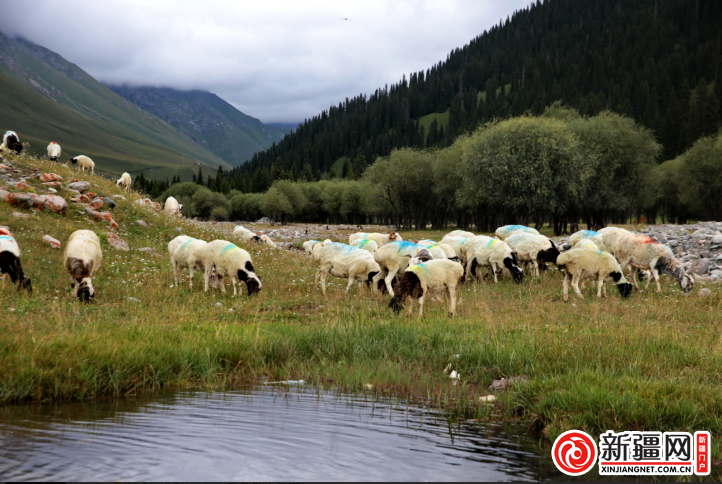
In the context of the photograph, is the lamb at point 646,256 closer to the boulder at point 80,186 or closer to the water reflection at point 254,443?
the water reflection at point 254,443

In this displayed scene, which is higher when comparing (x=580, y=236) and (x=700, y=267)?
(x=580, y=236)

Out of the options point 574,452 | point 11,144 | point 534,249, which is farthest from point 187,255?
point 11,144

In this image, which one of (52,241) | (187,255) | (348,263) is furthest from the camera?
(52,241)

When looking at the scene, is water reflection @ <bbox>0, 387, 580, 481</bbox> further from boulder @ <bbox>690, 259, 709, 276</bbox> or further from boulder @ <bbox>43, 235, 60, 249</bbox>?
boulder @ <bbox>690, 259, 709, 276</bbox>

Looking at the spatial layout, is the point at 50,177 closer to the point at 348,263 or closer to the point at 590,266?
the point at 348,263

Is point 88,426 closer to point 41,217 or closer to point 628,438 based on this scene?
point 628,438

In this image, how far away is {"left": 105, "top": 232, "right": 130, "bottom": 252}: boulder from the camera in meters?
22.3

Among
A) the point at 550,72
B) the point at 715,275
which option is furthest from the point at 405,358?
the point at 550,72

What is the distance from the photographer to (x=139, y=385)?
8188 mm

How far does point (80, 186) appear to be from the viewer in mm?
26781

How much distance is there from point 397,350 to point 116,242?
Answer: 1721 centimetres

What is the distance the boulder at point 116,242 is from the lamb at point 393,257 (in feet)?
39.6

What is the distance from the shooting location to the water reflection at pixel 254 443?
5.19 metres

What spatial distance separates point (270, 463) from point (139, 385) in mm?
3874
